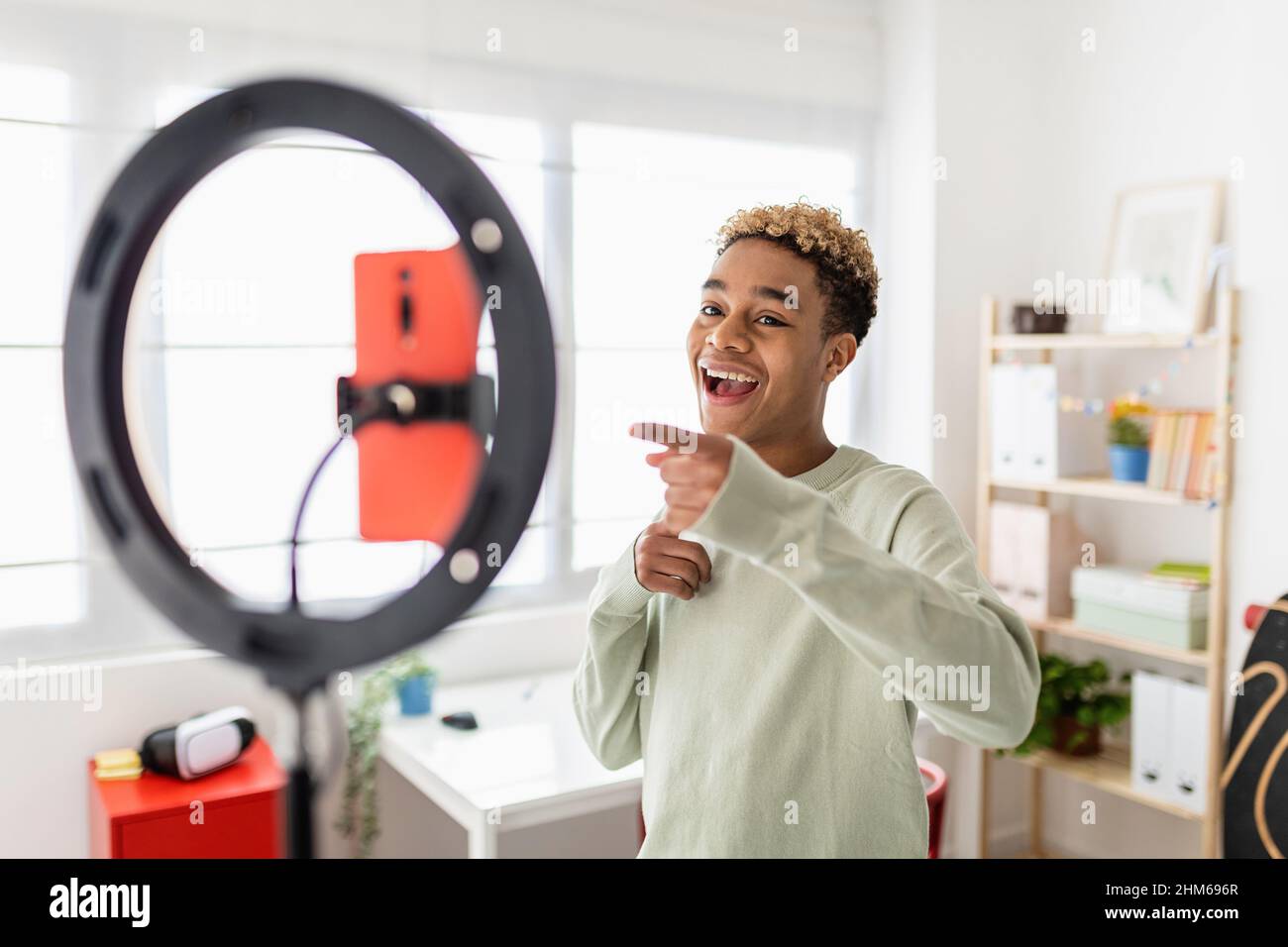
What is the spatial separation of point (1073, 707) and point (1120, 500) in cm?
60

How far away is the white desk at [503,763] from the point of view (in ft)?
6.28

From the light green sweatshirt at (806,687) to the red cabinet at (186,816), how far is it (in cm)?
110

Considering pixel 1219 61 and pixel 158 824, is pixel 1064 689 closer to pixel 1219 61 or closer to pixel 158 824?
pixel 1219 61

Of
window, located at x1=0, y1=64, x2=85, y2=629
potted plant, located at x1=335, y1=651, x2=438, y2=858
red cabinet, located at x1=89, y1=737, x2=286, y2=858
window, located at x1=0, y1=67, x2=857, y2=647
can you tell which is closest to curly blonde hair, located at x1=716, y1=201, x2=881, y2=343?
window, located at x1=0, y1=67, x2=857, y2=647

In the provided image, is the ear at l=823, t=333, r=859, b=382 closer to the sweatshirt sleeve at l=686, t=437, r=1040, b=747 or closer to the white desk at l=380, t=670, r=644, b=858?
the sweatshirt sleeve at l=686, t=437, r=1040, b=747

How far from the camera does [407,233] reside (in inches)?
100.0

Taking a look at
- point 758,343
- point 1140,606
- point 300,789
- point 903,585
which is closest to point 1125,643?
point 1140,606

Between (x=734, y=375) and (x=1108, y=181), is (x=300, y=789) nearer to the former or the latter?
(x=734, y=375)

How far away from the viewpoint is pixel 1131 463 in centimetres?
274

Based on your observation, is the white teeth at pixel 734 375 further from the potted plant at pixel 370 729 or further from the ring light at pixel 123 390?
the potted plant at pixel 370 729

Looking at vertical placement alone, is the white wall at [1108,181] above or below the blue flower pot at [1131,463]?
above

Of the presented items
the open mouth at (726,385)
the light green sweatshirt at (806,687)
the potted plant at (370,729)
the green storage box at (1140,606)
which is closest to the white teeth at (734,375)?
the open mouth at (726,385)

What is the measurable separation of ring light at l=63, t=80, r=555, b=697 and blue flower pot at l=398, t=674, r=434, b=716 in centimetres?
220

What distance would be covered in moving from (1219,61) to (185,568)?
3.03 meters
